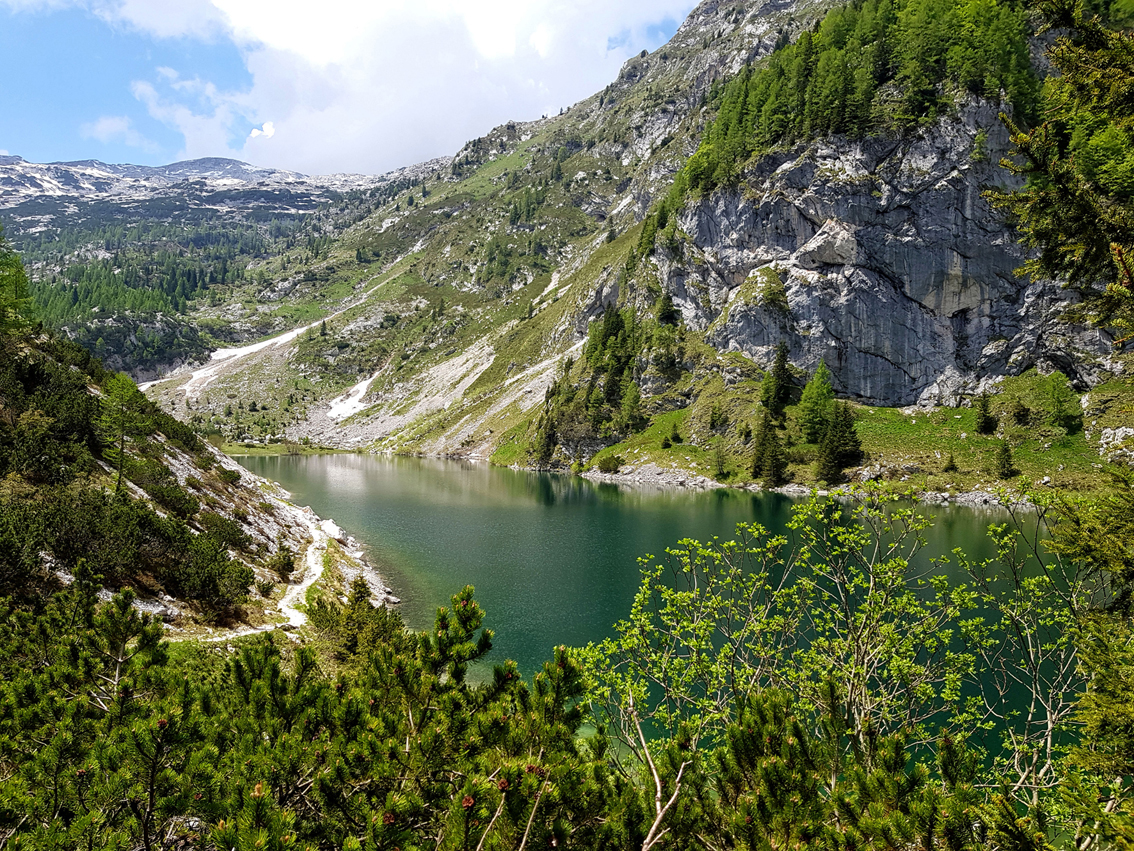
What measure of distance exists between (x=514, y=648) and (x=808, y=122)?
413ft

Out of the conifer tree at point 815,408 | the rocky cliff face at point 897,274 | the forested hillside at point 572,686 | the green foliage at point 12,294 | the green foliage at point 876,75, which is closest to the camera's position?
the forested hillside at point 572,686

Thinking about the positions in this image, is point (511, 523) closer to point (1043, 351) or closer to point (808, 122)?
point (1043, 351)

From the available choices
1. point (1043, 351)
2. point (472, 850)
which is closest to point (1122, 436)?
point (1043, 351)

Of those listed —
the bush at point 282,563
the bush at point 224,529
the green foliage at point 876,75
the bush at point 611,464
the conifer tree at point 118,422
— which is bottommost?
the bush at point 611,464

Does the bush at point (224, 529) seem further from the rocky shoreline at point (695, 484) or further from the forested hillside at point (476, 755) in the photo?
the rocky shoreline at point (695, 484)

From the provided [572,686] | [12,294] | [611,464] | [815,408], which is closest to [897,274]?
[815,408]

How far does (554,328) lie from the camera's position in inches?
6909

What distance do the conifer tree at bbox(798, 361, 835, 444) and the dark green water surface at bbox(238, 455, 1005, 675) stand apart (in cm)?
1883

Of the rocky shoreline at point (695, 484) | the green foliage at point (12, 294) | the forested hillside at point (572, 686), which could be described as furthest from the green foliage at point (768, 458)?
the green foliage at point (12, 294)

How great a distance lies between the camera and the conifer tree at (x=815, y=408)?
92500mm

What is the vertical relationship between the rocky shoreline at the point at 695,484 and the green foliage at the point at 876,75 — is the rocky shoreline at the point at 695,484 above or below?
below

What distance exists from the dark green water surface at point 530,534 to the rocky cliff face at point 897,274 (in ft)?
134

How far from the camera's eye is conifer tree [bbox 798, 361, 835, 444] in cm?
9250

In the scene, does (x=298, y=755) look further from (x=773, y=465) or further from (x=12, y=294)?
(x=773, y=465)
